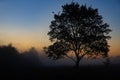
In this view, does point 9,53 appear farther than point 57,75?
Yes

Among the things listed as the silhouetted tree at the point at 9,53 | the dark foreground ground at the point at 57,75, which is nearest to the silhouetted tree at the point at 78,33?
the dark foreground ground at the point at 57,75

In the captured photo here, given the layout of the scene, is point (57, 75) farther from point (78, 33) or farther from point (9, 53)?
point (9, 53)

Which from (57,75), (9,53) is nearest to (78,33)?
(57,75)

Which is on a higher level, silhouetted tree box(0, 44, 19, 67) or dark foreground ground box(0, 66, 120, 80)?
silhouetted tree box(0, 44, 19, 67)

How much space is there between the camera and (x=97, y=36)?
150 feet

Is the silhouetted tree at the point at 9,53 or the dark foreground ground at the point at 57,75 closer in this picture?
the dark foreground ground at the point at 57,75

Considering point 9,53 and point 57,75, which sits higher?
point 9,53

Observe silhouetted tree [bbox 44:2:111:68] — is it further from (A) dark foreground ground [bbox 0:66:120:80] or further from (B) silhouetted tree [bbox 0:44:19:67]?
(B) silhouetted tree [bbox 0:44:19:67]

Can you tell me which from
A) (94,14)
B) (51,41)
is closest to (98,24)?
(94,14)

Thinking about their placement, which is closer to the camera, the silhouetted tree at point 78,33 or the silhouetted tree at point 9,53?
the silhouetted tree at point 78,33

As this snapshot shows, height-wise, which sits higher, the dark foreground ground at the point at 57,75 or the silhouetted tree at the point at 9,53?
the silhouetted tree at the point at 9,53

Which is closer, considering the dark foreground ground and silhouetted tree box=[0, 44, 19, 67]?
the dark foreground ground

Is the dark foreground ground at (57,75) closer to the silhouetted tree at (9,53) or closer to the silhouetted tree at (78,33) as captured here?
the silhouetted tree at (78,33)

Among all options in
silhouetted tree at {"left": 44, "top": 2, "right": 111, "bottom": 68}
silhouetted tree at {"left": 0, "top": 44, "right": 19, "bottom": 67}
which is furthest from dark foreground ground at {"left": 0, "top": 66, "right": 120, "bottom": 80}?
silhouetted tree at {"left": 0, "top": 44, "right": 19, "bottom": 67}
